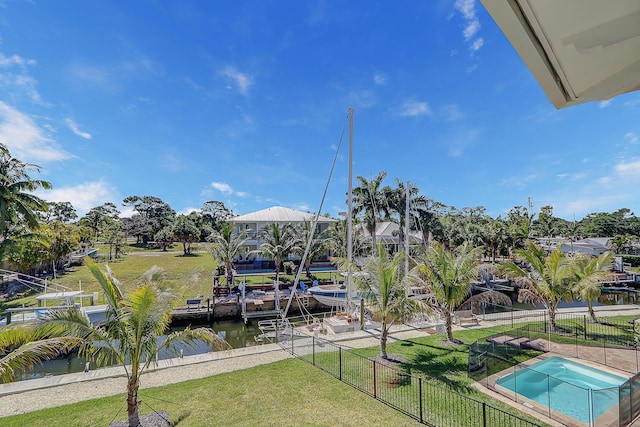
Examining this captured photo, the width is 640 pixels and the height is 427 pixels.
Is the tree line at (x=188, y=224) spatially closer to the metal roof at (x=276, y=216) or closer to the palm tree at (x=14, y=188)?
the palm tree at (x=14, y=188)

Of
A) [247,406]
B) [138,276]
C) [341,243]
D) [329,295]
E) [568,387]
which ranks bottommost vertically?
[247,406]

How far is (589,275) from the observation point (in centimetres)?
1633

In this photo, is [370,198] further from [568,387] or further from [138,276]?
[138,276]

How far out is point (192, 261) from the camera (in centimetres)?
4622

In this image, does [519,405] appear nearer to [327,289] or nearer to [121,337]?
[121,337]

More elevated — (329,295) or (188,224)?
(188,224)

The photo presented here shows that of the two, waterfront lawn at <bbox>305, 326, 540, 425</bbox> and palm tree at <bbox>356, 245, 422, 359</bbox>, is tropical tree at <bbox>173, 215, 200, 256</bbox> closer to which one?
waterfront lawn at <bbox>305, 326, 540, 425</bbox>

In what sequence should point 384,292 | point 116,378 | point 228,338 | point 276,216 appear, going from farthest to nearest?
point 276,216, point 228,338, point 384,292, point 116,378

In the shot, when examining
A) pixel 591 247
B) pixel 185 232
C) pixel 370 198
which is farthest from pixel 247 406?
pixel 591 247

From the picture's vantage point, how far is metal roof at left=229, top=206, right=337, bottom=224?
43469 mm

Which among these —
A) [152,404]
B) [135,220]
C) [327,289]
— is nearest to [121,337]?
[152,404]

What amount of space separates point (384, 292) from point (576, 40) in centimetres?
1166

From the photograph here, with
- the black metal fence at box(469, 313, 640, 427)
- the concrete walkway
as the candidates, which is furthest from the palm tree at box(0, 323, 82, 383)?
the black metal fence at box(469, 313, 640, 427)

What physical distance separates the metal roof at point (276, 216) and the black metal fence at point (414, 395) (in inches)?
1225
